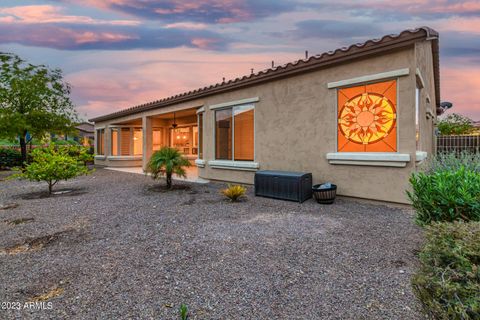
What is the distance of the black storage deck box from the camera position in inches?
259

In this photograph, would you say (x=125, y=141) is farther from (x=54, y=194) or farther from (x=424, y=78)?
(x=424, y=78)

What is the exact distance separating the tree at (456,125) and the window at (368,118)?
14733 mm

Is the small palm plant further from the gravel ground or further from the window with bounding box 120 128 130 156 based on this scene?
the window with bounding box 120 128 130 156

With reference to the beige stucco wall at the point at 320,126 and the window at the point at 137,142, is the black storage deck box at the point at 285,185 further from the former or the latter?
the window at the point at 137,142

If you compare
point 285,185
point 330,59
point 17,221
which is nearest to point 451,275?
point 285,185

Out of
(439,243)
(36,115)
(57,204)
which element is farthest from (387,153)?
(36,115)

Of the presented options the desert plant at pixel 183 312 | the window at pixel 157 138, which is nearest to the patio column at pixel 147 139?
the window at pixel 157 138

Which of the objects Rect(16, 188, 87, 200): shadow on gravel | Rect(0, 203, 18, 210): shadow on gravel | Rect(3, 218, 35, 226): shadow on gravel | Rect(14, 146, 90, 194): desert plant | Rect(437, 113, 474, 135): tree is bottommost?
Rect(3, 218, 35, 226): shadow on gravel

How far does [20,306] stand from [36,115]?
16.8 metres

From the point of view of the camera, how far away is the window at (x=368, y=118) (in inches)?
236

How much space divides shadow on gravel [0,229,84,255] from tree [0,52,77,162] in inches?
532

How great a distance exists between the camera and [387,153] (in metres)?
5.95

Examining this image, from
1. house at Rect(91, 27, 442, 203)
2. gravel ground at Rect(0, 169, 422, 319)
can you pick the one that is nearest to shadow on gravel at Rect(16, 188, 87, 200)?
gravel ground at Rect(0, 169, 422, 319)

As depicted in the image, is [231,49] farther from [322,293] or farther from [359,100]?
[322,293]
